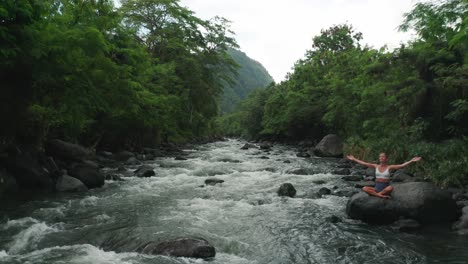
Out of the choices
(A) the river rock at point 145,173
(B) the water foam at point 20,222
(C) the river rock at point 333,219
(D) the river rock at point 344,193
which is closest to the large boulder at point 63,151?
(A) the river rock at point 145,173

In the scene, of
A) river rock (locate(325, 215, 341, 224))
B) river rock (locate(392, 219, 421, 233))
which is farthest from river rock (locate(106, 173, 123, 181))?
river rock (locate(392, 219, 421, 233))

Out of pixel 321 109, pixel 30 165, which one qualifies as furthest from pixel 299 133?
pixel 30 165

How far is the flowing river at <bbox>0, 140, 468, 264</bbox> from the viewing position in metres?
7.18

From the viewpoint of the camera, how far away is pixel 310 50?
5284 cm

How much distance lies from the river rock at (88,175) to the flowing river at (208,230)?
59 centimetres

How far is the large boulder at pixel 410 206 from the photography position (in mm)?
9258

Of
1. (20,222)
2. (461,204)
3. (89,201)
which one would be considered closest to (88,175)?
(89,201)

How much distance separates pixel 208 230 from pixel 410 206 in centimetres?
535

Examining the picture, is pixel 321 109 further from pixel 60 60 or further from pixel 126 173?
pixel 60 60

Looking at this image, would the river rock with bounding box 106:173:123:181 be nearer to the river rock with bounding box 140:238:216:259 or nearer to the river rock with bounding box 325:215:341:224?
the river rock with bounding box 140:238:216:259

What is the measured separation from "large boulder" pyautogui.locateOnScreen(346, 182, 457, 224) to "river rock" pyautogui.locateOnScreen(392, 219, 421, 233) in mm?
199

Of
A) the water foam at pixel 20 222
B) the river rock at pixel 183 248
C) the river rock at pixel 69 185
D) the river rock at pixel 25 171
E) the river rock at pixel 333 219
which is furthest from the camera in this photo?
the river rock at pixel 69 185

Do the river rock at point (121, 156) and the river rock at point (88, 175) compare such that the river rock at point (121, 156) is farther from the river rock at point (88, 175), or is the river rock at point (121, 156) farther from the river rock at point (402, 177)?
the river rock at point (402, 177)

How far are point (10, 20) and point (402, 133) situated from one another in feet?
58.0
